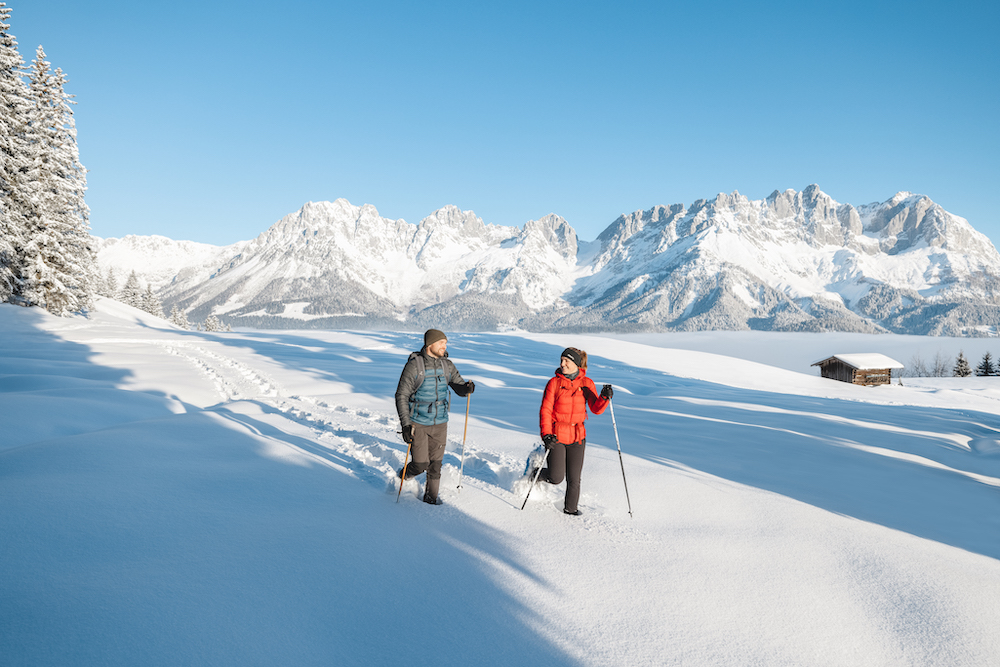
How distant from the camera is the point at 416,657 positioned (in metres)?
3.07

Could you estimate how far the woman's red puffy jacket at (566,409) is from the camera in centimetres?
555

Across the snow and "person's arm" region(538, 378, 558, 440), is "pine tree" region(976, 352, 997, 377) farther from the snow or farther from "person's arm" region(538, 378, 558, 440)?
"person's arm" region(538, 378, 558, 440)

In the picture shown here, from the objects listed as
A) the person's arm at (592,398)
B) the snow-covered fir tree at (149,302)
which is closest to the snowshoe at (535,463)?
the person's arm at (592,398)

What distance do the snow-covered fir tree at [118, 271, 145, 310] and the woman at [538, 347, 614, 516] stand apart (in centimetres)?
7840

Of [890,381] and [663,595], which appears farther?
[890,381]

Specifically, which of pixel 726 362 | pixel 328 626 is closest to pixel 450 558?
pixel 328 626

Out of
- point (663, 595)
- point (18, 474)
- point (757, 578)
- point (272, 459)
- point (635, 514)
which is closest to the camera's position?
point (663, 595)

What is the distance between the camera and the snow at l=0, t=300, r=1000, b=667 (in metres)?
3.19

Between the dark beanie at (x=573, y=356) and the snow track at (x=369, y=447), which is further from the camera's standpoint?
the snow track at (x=369, y=447)

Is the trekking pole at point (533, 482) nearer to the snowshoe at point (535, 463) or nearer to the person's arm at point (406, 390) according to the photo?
the snowshoe at point (535, 463)

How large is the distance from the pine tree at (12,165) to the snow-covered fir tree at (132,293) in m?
43.4

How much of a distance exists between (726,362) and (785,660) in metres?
51.2

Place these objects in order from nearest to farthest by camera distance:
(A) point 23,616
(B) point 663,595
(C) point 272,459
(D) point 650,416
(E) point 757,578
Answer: (A) point 23,616, (B) point 663,595, (E) point 757,578, (C) point 272,459, (D) point 650,416

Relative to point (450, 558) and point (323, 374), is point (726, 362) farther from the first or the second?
point (450, 558)
